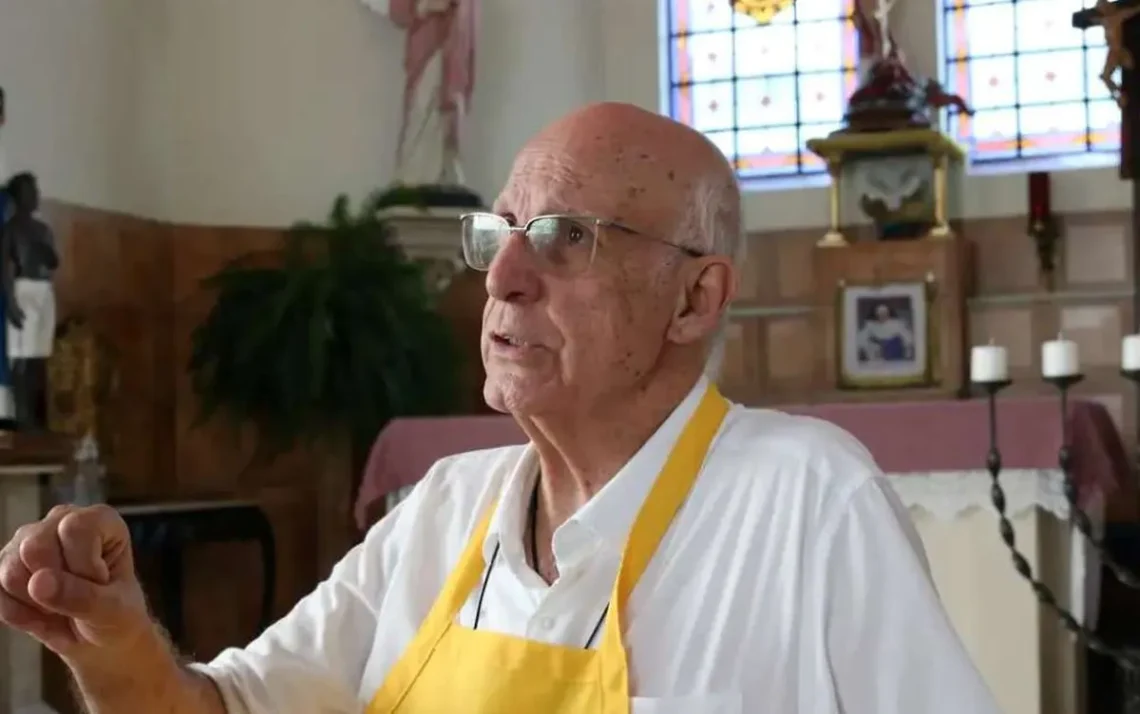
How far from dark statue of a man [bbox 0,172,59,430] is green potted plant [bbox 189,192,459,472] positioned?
0.87 m

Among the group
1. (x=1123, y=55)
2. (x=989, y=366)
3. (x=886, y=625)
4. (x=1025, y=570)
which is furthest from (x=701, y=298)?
(x=1123, y=55)

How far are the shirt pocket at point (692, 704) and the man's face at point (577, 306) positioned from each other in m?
0.33

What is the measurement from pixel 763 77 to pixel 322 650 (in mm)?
5218

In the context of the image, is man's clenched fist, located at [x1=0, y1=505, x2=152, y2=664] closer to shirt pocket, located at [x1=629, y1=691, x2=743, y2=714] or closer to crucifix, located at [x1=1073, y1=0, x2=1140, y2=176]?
shirt pocket, located at [x1=629, y1=691, x2=743, y2=714]

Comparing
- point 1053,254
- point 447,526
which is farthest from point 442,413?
point 447,526

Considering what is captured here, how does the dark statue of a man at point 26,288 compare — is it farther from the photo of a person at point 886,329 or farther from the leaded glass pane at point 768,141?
the leaded glass pane at point 768,141

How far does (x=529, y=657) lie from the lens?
4.60 feet

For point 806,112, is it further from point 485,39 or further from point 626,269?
point 626,269

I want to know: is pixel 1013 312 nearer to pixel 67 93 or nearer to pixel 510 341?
pixel 67 93

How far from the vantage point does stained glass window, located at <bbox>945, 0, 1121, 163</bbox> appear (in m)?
5.93

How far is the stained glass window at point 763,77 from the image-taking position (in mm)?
6293

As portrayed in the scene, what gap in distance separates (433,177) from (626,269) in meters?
4.66

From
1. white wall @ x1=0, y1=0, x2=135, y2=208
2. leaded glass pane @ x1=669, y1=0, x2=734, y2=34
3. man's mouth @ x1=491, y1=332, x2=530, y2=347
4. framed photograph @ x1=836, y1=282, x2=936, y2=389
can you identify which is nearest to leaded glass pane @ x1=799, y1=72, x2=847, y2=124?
leaded glass pane @ x1=669, y1=0, x2=734, y2=34

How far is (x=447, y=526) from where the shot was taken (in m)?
1.64
